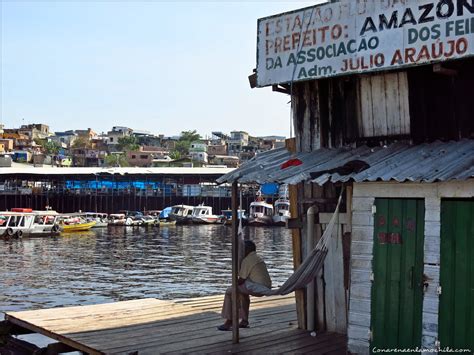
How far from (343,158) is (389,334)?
2.56 meters

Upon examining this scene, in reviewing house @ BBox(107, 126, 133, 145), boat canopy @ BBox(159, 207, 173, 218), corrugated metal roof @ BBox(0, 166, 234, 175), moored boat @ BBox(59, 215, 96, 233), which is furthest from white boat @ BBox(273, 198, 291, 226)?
house @ BBox(107, 126, 133, 145)

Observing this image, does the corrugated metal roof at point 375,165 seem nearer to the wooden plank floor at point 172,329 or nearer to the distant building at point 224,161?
the wooden plank floor at point 172,329

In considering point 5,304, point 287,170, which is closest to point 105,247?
point 5,304

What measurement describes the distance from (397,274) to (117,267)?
2870cm

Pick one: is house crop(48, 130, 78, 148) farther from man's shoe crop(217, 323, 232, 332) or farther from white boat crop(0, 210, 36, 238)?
man's shoe crop(217, 323, 232, 332)

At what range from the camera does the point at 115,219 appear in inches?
2771

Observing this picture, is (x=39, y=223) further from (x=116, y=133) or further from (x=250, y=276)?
(x=116, y=133)

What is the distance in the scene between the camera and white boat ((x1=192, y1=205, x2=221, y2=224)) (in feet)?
247

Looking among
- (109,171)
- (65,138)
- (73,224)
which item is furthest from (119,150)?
(73,224)

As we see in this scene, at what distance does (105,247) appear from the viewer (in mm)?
46969

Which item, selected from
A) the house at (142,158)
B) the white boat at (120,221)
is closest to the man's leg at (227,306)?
the white boat at (120,221)

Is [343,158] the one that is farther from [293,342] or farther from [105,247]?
[105,247]

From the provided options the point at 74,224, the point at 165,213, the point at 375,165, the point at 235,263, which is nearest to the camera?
the point at 375,165

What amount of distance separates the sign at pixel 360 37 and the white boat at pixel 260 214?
2460 inches
